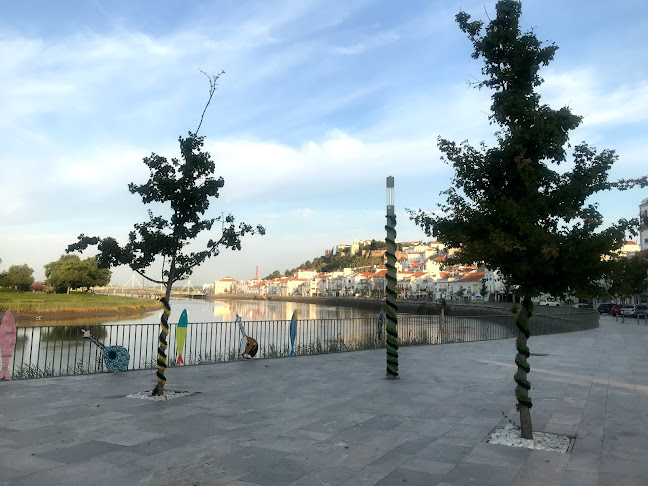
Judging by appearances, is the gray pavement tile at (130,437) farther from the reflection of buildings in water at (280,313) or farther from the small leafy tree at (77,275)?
the small leafy tree at (77,275)

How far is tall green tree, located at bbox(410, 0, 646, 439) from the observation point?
19.3ft

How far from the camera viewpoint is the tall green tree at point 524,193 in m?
5.89

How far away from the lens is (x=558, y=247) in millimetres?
5816

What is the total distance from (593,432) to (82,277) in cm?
7650

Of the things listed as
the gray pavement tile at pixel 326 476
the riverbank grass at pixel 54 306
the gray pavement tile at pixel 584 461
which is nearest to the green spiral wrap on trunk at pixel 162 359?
the gray pavement tile at pixel 326 476

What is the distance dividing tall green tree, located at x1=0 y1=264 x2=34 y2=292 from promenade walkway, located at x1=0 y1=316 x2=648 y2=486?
73281mm

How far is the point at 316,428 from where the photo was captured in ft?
21.2

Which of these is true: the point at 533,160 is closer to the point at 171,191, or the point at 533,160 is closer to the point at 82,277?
the point at 171,191

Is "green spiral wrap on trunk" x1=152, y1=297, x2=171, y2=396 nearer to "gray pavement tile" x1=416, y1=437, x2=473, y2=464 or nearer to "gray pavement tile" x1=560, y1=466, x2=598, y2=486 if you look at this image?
"gray pavement tile" x1=416, y1=437, x2=473, y2=464

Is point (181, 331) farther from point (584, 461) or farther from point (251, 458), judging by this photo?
point (584, 461)

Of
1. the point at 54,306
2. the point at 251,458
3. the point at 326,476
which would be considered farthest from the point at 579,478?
the point at 54,306

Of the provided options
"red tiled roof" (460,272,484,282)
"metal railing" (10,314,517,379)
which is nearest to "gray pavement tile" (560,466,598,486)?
→ "metal railing" (10,314,517,379)

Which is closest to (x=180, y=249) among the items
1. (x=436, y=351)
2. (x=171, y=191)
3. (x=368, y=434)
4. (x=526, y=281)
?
(x=171, y=191)

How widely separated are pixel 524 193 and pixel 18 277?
273ft
